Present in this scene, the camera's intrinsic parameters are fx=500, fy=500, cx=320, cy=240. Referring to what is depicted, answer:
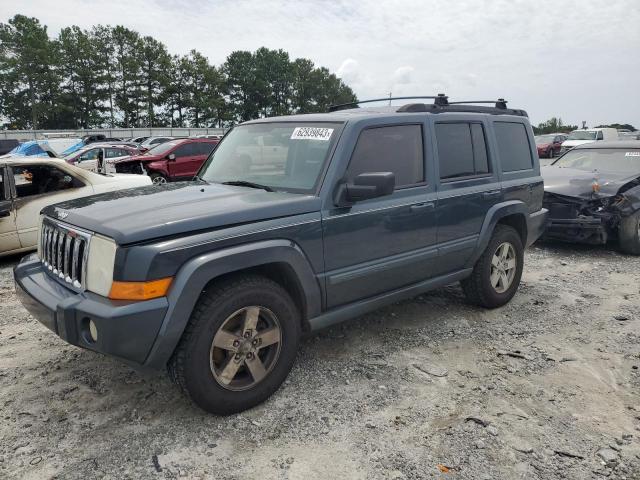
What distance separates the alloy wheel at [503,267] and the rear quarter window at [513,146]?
2.54 feet

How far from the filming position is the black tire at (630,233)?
707 cm

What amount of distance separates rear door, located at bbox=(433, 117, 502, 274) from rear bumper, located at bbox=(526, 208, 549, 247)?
711 mm

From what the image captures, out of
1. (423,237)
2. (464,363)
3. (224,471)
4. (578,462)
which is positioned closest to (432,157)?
(423,237)

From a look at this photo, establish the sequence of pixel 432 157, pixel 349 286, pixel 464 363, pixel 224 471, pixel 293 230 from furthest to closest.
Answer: pixel 432 157 < pixel 464 363 < pixel 349 286 < pixel 293 230 < pixel 224 471

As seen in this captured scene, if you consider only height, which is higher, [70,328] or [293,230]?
[293,230]

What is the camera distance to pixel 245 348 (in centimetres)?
298

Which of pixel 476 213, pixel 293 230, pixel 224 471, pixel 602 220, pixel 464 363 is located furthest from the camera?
pixel 602 220

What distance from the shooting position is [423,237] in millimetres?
3926

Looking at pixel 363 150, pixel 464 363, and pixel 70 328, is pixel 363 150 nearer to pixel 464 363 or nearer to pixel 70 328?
pixel 464 363

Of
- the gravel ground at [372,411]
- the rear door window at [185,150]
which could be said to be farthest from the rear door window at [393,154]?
the rear door window at [185,150]

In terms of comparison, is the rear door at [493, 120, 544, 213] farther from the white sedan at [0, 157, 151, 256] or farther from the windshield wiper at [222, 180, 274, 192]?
the white sedan at [0, 157, 151, 256]

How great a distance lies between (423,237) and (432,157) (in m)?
0.66

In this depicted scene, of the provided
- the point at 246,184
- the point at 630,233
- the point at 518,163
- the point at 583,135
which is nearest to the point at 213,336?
the point at 246,184

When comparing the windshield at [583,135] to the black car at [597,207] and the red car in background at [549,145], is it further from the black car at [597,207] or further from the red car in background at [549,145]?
the black car at [597,207]
